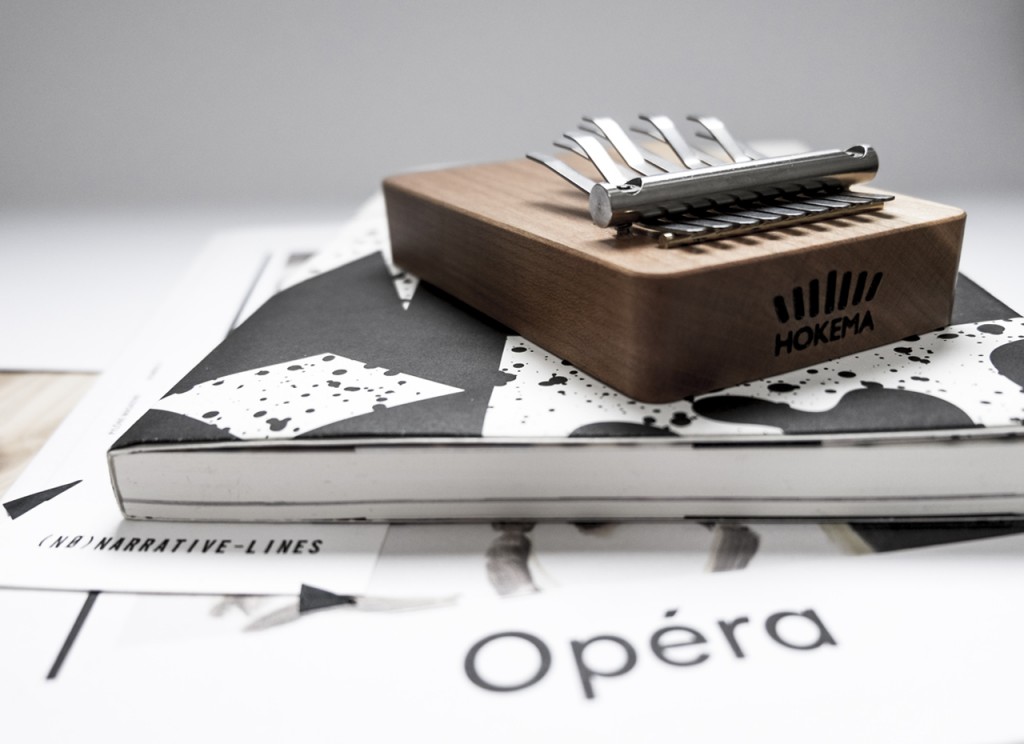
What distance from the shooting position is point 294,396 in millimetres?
450

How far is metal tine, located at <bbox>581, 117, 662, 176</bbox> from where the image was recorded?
0.52 m

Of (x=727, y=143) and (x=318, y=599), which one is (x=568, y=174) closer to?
(x=727, y=143)

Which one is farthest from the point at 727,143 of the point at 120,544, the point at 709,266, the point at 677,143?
the point at 120,544

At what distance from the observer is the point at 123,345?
69 centimetres

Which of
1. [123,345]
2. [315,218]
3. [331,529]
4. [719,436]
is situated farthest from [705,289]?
[315,218]

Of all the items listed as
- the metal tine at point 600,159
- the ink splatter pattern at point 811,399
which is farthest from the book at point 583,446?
the metal tine at point 600,159

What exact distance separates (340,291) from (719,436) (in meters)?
0.31

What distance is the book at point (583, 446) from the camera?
0.40 metres

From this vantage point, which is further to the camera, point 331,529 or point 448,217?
point 448,217

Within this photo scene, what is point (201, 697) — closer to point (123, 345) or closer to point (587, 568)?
point (587, 568)

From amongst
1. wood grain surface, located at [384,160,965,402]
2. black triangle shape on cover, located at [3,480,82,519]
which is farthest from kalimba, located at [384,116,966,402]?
black triangle shape on cover, located at [3,480,82,519]

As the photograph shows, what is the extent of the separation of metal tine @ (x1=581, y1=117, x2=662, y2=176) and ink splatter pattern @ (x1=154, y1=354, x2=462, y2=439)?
0.18 m

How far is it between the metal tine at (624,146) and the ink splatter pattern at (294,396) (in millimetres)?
178

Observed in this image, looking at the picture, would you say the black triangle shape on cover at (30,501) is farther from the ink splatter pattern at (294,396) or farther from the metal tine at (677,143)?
the metal tine at (677,143)
